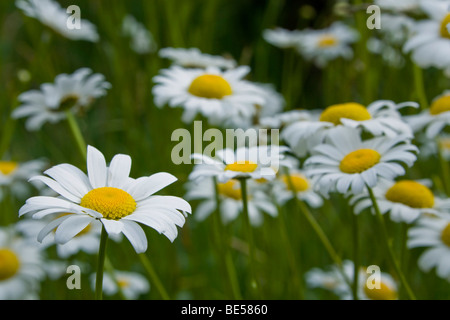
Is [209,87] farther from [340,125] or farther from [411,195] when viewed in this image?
[411,195]

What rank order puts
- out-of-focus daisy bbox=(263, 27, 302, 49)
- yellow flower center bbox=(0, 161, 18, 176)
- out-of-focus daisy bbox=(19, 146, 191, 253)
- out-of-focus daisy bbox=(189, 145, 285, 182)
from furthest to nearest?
out-of-focus daisy bbox=(263, 27, 302, 49) → yellow flower center bbox=(0, 161, 18, 176) → out-of-focus daisy bbox=(189, 145, 285, 182) → out-of-focus daisy bbox=(19, 146, 191, 253)

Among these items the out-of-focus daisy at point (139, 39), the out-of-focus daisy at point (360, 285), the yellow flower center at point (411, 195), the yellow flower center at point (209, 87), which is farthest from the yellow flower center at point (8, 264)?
the out-of-focus daisy at point (139, 39)

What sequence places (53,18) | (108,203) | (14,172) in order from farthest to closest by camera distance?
(53,18) → (14,172) → (108,203)

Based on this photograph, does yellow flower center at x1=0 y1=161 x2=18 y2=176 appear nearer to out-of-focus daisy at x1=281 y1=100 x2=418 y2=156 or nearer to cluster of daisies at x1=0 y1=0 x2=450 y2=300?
cluster of daisies at x1=0 y1=0 x2=450 y2=300

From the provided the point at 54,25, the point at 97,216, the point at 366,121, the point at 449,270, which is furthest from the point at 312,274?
the point at 54,25

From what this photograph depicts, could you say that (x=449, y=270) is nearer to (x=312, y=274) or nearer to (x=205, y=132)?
(x=312, y=274)

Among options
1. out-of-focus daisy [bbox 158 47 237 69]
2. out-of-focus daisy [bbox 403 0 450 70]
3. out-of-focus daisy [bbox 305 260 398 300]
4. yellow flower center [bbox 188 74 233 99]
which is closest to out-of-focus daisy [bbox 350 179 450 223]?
out-of-focus daisy [bbox 305 260 398 300]

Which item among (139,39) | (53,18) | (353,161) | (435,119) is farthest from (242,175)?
(139,39)
